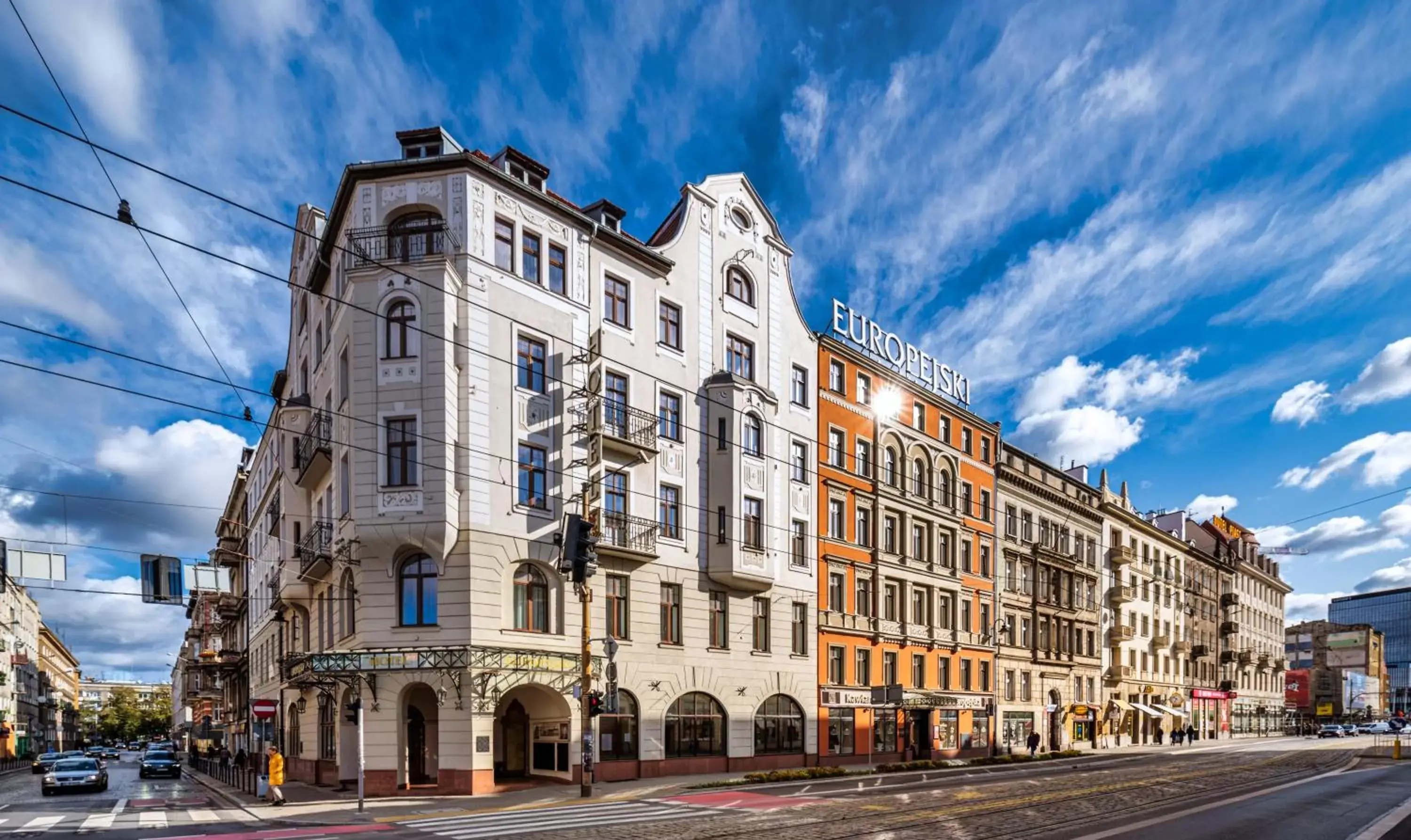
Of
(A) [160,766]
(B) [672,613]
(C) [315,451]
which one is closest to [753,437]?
(B) [672,613]

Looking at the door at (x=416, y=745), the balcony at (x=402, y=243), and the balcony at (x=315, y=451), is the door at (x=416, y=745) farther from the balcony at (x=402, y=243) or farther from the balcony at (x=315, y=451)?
the balcony at (x=402, y=243)

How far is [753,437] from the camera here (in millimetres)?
38125

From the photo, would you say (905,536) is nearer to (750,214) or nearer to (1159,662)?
(750,214)

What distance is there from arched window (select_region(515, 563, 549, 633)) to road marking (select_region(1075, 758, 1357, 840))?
1750cm

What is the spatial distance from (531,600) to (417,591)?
11.7 feet

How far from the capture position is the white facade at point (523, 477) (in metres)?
28.1

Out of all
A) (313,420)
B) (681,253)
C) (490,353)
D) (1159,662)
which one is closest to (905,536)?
(681,253)

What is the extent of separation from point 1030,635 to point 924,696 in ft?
43.2

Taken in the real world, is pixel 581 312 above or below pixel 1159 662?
above

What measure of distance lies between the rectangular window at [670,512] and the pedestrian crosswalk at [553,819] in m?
11.5

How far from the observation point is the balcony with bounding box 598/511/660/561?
31594 millimetres

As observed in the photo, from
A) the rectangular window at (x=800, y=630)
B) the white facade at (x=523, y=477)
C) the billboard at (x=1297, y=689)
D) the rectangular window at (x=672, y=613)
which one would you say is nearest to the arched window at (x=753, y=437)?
the white facade at (x=523, y=477)

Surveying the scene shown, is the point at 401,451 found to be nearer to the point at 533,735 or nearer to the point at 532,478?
the point at 532,478

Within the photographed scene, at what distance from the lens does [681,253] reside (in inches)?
1457
